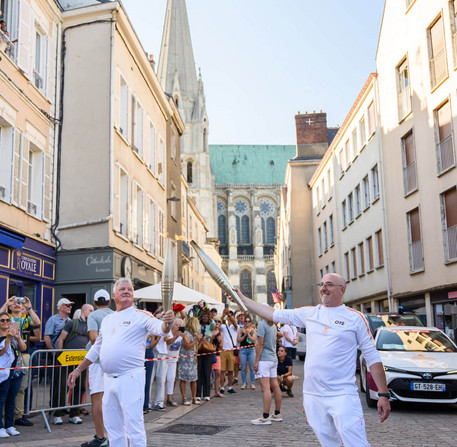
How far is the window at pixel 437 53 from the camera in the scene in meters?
19.0

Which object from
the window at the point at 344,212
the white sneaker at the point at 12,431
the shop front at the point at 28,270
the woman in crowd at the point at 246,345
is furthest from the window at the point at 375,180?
the white sneaker at the point at 12,431

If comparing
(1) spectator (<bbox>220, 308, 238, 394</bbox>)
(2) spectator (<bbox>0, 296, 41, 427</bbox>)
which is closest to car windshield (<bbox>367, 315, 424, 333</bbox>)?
(1) spectator (<bbox>220, 308, 238, 394</bbox>)

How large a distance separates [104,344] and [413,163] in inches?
699

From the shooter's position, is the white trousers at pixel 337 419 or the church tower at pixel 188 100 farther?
the church tower at pixel 188 100

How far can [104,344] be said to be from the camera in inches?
228

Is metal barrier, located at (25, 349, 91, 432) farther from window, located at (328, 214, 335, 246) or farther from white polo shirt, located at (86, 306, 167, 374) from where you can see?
window, located at (328, 214, 335, 246)

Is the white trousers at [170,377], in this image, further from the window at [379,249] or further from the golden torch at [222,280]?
the window at [379,249]

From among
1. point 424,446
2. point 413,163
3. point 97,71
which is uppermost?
point 97,71

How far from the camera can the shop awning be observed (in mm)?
13070

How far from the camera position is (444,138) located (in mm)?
18781

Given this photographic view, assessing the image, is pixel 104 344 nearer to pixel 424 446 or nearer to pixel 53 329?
pixel 424 446

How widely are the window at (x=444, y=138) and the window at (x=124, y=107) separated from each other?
33.2ft

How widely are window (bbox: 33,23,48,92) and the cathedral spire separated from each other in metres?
68.0

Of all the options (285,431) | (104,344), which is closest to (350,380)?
(104,344)
